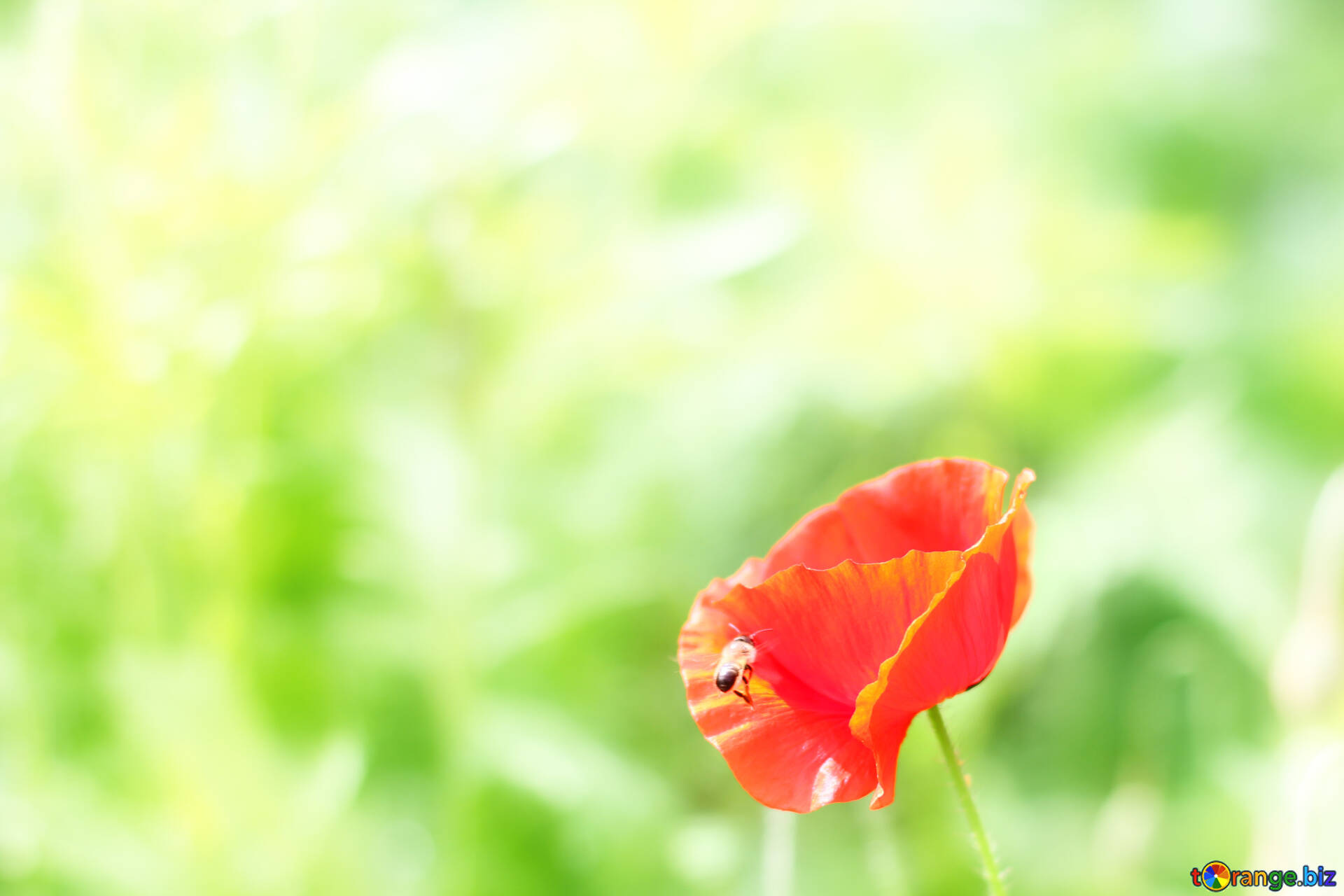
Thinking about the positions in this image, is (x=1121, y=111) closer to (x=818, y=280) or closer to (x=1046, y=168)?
(x=1046, y=168)

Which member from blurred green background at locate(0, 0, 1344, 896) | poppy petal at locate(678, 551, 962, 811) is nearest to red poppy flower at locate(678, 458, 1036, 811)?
poppy petal at locate(678, 551, 962, 811)

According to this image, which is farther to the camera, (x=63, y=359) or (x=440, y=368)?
(x=440, y=368)

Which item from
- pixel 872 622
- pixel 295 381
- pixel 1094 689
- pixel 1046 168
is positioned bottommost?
pixel 872 622

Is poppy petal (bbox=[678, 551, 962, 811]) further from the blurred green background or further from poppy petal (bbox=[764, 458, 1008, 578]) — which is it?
the blurred green background

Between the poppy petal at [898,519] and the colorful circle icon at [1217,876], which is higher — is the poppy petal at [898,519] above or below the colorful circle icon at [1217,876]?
above

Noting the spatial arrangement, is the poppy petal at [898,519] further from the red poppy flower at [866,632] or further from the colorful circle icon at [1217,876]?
the colorful circle icon at [1217,876]

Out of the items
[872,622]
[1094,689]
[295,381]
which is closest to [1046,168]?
[1094,689]

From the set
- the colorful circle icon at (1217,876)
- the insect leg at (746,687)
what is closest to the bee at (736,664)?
the insect leg at (746,687)
